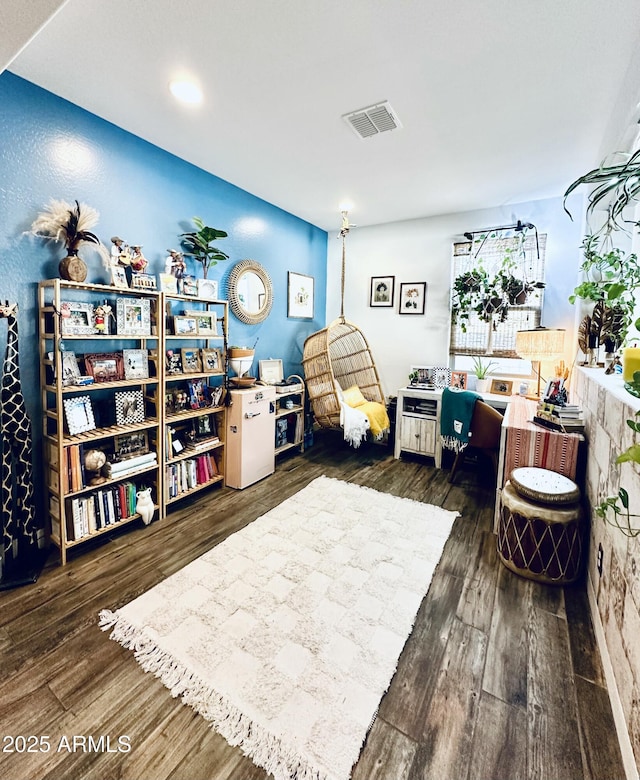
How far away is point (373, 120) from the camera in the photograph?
2.29 metres

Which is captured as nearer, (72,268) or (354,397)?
(72,268)

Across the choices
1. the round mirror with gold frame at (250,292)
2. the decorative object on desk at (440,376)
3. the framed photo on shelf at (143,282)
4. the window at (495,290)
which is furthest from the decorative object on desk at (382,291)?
the framed photo on shelf at (143,282)

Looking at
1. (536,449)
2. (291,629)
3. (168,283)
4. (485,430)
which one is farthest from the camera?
(485,430)

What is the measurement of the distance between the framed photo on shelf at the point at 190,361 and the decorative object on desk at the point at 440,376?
2.59 m

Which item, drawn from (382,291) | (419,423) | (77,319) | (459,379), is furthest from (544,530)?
(382,291)

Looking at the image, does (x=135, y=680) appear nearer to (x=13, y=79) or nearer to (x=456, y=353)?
(x=13, y=79)

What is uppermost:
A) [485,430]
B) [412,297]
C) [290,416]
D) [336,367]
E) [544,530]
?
[412,297]

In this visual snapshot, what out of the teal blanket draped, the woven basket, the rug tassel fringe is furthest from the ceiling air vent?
the rug tassel fringe

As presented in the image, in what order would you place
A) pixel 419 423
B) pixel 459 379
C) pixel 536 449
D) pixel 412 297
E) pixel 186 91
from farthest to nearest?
pixel 412 297 < pixel 459 379 < pixel 419 423 < pixel 536 449 < pixel 186 91

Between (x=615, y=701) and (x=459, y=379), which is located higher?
(x=459, y=379)

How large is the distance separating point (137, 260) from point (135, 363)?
72 cm

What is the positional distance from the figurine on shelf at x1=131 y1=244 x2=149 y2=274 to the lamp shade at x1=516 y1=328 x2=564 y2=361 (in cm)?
329

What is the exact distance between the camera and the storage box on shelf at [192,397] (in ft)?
9.06

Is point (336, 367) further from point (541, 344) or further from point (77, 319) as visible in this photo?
point (77, 319)
